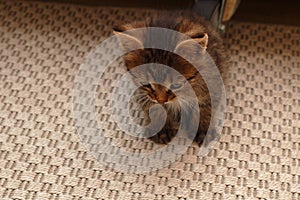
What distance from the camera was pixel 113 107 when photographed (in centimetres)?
145

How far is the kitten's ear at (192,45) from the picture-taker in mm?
1141

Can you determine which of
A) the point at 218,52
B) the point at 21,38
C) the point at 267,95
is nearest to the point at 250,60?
the point at 267,95

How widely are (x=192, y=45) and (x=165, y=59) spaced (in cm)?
7

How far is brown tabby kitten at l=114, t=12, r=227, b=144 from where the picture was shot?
3.84 feet

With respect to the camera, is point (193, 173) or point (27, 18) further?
point (27, 18)

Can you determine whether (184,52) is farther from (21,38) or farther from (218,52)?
(21,38)

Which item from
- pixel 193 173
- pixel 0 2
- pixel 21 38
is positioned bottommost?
pixel 193 173

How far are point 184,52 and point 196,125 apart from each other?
26cm

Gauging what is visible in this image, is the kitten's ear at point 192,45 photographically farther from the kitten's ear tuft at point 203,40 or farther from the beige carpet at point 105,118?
the beige carpet at point 105,118

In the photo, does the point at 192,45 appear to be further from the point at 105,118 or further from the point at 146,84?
the point at 105,118

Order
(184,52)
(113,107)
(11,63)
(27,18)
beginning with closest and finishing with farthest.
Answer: (184,52)
(113,107)
(11,63)
(27,18)

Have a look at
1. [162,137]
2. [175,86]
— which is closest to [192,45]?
[175,86]

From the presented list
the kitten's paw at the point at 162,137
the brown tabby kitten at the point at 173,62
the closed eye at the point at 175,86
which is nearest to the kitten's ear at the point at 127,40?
the brown tabby kitten at the point at 173,62

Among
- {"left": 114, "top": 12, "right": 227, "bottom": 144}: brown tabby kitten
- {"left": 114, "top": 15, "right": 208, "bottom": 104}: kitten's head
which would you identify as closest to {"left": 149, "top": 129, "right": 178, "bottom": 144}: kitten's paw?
{"left": 114, "top": 12, "right": 227, "bottom": 144}: brown tabby kitten
